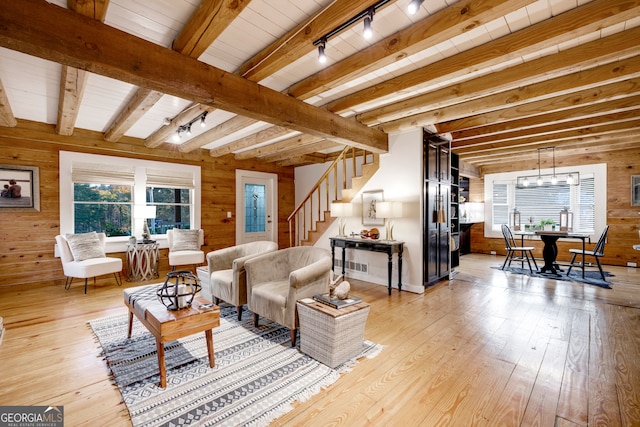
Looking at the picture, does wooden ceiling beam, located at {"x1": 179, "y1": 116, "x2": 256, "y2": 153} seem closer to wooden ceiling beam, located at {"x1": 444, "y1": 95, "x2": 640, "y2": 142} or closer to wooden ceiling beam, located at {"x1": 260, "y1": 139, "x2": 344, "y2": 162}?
wooden ceiling beam, located at {"x1": 260, "y1": 139, "x2": 344, "y2": 162}

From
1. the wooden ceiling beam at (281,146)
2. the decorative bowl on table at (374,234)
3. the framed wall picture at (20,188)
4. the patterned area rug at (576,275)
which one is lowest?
the patterned area rug at (576,275)

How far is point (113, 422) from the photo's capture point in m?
1.71

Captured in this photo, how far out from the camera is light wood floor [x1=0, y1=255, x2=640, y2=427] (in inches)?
70.3

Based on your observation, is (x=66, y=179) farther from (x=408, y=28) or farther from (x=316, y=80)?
(x=408, y=28)

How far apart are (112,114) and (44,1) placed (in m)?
2.74

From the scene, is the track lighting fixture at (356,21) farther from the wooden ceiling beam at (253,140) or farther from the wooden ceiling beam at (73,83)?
the wooden ceiling beam at (253,140)

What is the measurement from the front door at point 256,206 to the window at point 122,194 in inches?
41.0

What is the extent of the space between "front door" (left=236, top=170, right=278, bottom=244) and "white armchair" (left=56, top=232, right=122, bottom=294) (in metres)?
2.72

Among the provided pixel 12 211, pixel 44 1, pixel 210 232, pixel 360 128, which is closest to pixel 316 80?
pixel 360 128

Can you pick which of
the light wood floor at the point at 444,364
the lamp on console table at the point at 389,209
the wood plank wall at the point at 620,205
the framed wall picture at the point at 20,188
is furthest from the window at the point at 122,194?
the wood plank wall at the point at 620,205

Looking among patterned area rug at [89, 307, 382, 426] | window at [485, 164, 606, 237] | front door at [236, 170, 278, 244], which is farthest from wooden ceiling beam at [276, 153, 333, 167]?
window at [485, 164, 606, 237]

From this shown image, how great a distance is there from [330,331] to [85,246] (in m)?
4.43

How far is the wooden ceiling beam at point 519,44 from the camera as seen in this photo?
1.85 m

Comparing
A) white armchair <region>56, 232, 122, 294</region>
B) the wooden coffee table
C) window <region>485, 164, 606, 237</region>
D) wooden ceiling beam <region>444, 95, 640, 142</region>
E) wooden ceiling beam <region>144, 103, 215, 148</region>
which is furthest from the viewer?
window <region>485, 164, 606, 237</region>
